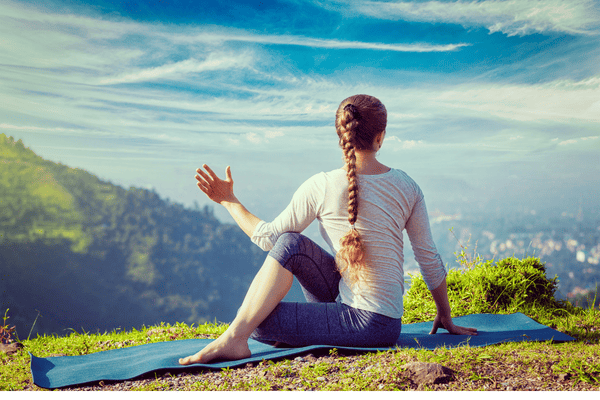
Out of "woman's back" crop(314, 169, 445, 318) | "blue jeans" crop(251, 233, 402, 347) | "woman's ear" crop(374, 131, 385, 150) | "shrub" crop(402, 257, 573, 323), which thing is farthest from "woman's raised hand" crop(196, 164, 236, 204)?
"shrub" crop(402, 257, 573, 323)

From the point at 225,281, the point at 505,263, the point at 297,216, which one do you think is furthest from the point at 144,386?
the point at 225,281

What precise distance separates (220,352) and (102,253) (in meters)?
26.3

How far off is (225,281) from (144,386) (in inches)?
958

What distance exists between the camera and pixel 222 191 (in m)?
2.48

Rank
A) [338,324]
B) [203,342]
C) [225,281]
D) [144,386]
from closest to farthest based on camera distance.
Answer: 1. [144,386]
2. [338,324]
3. [203,342]
4. [225,281]

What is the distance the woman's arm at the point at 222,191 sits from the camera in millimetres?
2416

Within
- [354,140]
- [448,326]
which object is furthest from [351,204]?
[448,326]

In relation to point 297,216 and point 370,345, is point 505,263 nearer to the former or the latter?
point 370,345

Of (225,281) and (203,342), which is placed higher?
(203,342)

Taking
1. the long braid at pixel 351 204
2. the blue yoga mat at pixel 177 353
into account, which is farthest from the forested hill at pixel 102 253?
the long braid at pixel 351 204

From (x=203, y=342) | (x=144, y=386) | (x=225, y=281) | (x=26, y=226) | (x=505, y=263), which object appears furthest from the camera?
(x=225, y=281)

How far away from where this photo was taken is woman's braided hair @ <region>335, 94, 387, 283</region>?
213 cm

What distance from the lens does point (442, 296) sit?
8.42ft

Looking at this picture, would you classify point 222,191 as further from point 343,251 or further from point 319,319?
point 319,319
